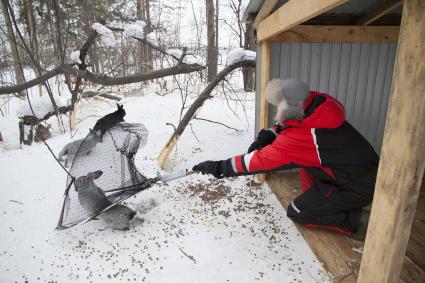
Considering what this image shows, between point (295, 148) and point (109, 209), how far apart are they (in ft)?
5.55

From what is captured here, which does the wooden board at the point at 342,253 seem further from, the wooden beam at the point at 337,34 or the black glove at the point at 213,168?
the wooden beam at the point at 337,34

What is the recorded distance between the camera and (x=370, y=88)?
3879 mm

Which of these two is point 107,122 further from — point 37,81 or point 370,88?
point 370,88

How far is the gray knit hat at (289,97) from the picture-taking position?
237cm

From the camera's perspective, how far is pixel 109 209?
2.73 meters

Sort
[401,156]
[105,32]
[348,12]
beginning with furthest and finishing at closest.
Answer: [105,32], [348,12], [401,156]

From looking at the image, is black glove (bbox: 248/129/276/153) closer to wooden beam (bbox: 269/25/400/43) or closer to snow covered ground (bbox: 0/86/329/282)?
snow covered ground (bbox: 0/86/329/282)

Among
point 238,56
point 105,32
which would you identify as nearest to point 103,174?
point 238,56

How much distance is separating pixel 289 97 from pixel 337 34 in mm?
1627

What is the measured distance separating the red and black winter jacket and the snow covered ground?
632 millimetres

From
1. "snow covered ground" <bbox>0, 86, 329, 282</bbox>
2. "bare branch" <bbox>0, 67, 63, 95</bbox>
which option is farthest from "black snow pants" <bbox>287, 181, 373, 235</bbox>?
"bare branch" <bbox>0, 67, 63, 95</bbox>

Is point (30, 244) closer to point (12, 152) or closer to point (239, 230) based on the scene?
point (239, 230)

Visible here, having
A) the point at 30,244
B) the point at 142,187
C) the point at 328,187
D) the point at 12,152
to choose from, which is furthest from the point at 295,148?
the point at 12,152

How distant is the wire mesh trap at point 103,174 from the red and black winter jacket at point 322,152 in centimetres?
93
